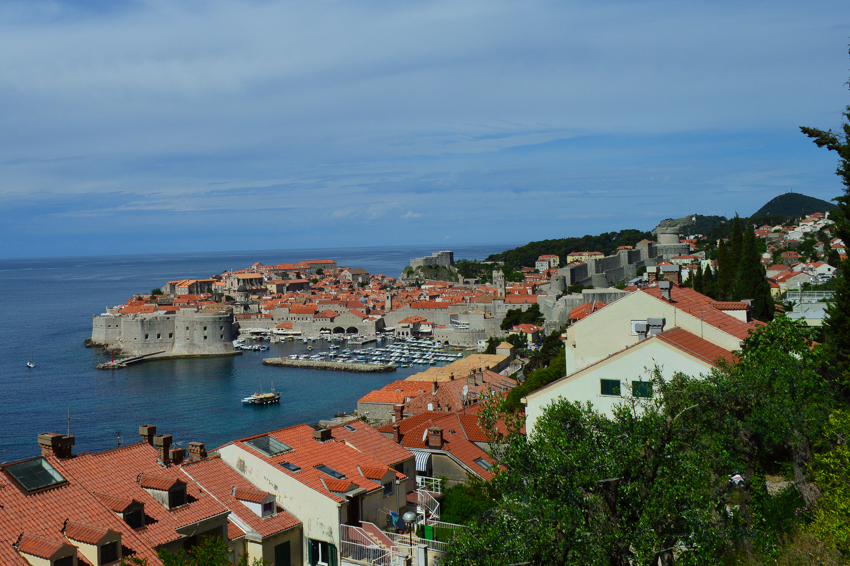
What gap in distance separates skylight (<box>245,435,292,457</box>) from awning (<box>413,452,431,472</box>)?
1.81m

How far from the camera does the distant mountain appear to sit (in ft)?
310

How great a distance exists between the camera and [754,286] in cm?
1533

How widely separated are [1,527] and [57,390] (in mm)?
29745

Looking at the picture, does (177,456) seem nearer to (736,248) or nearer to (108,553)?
(108,553)

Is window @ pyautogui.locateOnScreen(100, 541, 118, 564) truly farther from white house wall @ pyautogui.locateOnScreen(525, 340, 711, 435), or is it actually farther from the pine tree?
the pine tree

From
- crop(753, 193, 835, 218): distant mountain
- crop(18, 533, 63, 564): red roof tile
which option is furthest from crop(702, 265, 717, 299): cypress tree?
crop(753, 193, 835, 218): distant mountain

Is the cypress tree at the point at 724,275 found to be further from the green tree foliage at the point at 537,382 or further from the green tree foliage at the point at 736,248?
the green tree foliage at the point at 537,382

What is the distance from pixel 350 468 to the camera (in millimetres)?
7320

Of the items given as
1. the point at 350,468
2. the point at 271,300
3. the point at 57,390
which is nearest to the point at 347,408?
the point at 57,390

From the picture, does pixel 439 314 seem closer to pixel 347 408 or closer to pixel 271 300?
pixel 271 300

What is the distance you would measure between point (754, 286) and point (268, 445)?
1204cm

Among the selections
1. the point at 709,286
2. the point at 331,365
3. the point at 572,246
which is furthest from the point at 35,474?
the point at 572,246

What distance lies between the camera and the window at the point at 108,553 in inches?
190

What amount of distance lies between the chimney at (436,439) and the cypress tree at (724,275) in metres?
9.90
